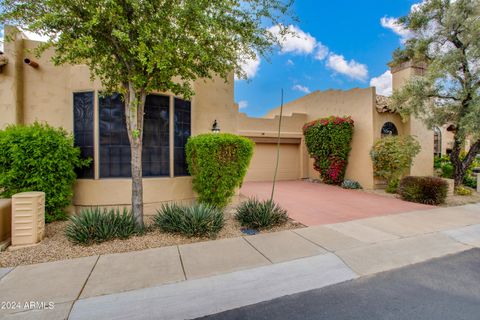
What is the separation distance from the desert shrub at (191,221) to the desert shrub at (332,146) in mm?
8367

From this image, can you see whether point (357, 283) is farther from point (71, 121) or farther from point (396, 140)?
point (396, 140)

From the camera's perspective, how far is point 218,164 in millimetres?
6070

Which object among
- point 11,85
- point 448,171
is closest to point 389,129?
point 448,171

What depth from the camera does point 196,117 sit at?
7469mm

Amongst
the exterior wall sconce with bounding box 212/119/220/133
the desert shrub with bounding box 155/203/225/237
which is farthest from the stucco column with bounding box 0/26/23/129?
the exterior wall sconce with bounding box 212/119/220/133

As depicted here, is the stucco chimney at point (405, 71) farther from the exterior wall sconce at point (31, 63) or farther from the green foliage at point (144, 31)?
the exterior wall sconce at point (31, 63)

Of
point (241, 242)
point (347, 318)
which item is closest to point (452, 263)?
point (347, 318)

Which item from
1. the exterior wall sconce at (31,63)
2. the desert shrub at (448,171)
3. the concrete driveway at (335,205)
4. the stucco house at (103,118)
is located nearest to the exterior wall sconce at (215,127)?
the stucco house at (103,118)

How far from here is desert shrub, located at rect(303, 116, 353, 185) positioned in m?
11.3

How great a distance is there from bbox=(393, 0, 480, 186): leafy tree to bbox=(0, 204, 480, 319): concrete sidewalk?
5696 millimetres

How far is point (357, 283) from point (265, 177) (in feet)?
35.1

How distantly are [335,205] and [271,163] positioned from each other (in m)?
6.54

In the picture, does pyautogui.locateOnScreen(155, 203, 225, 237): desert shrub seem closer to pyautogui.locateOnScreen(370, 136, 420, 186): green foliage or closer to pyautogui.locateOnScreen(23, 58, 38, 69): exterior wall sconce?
pyautogui.locateOnScreen(23, 58, 38, 69): exterior wall sconce

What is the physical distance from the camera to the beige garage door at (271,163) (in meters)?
13.8
